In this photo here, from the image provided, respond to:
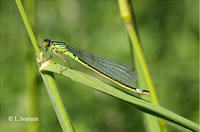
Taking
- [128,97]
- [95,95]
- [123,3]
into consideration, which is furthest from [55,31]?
[128,97]

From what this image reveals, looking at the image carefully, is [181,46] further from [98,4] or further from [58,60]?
[58,60]

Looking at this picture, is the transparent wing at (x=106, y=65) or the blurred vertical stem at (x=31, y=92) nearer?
the transparent wing at (x=106, y=65)

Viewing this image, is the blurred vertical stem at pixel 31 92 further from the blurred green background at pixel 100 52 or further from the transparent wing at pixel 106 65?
the transparent wing at pixel 106 65

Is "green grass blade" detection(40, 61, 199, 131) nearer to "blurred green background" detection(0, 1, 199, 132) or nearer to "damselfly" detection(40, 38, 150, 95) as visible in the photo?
"damselfly" detection(40, 38, 150, 95)

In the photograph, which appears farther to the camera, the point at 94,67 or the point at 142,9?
the point at 142,9

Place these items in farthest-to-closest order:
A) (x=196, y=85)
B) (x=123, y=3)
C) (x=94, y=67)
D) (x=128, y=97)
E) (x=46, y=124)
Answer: (x=196, y=85)
(x=46, y=124)
(x=94, y=67)
(x=123, y=3)
(x=128, y=97)

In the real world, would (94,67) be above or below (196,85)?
above

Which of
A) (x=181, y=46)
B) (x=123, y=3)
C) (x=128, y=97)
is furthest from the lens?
(x=181, y=46)

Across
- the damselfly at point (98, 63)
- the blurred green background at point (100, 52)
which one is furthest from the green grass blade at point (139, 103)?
the blurred green background at point (100, 52)
